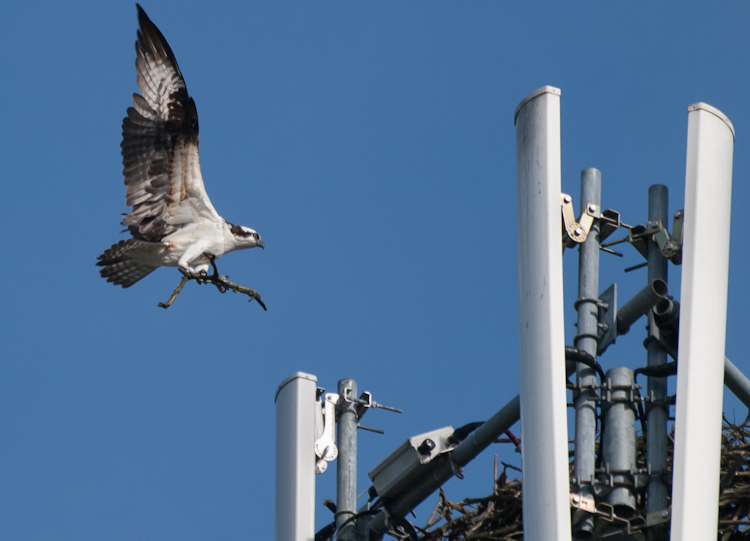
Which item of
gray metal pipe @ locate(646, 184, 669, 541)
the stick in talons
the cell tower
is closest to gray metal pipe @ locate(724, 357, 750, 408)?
the cell tower

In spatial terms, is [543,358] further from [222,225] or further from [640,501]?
[222,225]

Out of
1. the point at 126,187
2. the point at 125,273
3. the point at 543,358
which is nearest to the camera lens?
the point at 543,358

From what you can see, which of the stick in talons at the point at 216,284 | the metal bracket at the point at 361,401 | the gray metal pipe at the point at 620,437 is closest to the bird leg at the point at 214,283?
the stick in talons at the point at 216,284

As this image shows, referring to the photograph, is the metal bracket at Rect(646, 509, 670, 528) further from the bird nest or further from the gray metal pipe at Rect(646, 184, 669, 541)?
the bird nest

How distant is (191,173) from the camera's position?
884 centimetres

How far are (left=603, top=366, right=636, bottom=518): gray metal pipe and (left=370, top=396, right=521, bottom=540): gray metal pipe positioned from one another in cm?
37

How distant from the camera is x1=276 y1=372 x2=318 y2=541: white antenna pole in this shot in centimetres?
531

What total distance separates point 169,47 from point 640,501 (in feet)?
20.2

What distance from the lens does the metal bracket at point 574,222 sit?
14.3 ft

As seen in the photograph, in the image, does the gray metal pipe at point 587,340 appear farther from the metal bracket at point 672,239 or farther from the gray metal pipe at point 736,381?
the gray metal pipe at point 736,381

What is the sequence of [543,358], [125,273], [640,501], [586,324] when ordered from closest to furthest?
[543,358] < [640,501] < [586,324] < [125,273]

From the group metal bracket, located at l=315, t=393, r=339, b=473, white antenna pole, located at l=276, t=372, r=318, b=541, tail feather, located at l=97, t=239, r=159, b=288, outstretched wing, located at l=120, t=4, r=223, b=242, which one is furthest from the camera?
tail feather, located at l=97, t=239, r=159, b=288

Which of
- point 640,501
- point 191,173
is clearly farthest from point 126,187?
point 640,501

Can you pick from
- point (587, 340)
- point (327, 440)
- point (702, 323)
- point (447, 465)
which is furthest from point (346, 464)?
point (702, 323)
